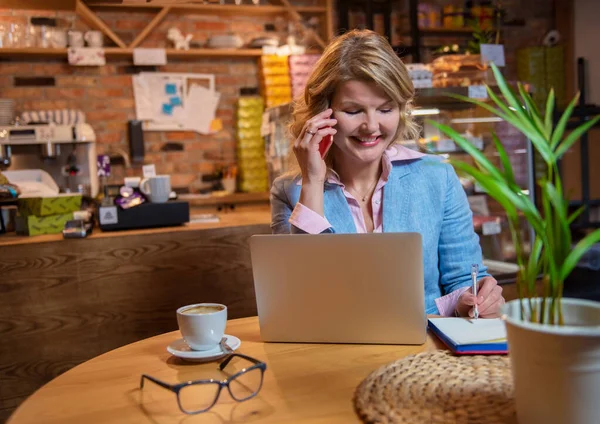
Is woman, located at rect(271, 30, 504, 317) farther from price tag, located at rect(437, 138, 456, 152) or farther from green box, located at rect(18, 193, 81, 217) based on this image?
price tag, located at rect(437, 138, 456, 152)

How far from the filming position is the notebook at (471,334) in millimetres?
1068

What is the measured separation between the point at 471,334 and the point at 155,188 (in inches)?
78.6

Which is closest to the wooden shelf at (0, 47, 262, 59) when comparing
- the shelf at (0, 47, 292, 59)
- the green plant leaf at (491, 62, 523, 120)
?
the shelf at (0, 47, 292, 59)

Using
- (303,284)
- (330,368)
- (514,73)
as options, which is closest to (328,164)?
(303,284)

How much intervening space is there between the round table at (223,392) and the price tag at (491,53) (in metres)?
2.52

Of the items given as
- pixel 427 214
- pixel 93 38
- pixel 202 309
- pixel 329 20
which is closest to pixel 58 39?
pixel 93 38

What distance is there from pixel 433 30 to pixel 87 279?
12.4ft

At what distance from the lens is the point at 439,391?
0.91 m

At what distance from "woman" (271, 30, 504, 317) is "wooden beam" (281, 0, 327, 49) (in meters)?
3.27

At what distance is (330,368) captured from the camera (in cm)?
104

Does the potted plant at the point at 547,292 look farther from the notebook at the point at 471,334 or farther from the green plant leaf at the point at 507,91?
Answer: the notebook at the point at 471,334

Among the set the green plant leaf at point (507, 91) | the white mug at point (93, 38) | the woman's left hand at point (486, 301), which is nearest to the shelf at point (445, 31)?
the white mug at point (93, 38)

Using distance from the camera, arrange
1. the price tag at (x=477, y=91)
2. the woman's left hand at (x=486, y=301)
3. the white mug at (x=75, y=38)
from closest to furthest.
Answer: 1. the woman's left hand at (x=486, y=301)
2. the price tag at (x=477, y=91)
3. the white mug at (x=75, y=38)

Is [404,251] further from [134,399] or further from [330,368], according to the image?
[134,399]
